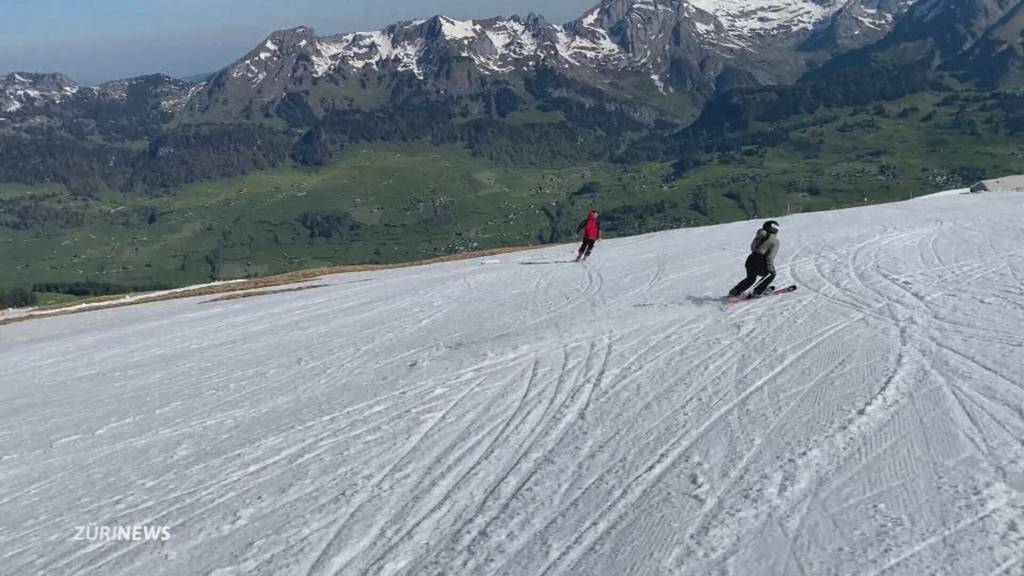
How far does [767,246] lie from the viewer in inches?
854

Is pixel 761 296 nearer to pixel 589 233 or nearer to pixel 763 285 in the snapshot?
pixel 763 285

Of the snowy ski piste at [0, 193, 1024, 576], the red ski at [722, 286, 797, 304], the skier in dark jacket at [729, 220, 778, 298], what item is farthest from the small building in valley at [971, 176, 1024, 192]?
the skier in dark jacket at [729, 220, 778, 298]

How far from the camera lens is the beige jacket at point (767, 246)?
21422 mm

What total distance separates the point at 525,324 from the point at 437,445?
28.7 feet

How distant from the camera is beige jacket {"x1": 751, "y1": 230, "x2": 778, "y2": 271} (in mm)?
21422

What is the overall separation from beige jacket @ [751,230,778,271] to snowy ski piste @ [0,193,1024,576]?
3.52 feet

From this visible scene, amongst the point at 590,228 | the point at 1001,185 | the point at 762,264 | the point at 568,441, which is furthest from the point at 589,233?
the point at 1001,185

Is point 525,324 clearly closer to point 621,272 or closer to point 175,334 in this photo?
point 621,272

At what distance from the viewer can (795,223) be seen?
129ft

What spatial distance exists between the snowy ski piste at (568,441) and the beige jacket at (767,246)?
1073 millimetres

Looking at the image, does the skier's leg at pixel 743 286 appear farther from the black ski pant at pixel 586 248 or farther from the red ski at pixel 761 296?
the black ski pant at pixel 586 248

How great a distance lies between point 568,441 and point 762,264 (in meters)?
10.6

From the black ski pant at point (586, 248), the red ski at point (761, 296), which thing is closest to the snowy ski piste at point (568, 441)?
the red ski at point (761, 296)

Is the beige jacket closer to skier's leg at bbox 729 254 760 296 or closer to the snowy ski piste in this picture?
skier's leg at bbox 729 254 760 296
